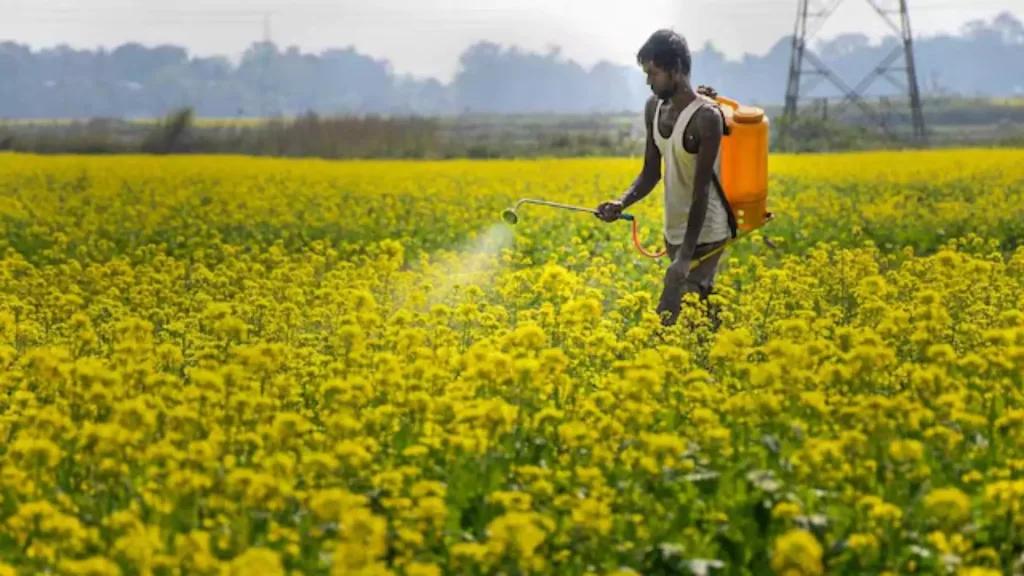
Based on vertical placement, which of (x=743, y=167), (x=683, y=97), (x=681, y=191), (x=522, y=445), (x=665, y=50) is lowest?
(x=522, y=445)

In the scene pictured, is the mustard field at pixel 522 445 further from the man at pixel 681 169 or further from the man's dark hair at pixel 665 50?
the man's dark hair at pixel 665 50

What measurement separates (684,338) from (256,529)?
10.3ft

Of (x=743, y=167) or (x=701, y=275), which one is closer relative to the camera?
(x=743, y=167)

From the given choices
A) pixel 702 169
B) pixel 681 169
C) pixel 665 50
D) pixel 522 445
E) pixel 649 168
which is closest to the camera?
pixel 522 445

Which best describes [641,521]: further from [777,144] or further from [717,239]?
[777,144]

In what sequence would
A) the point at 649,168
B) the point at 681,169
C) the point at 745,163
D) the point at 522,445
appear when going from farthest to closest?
the point at 649,168 < the point at 745,163 < the point at 681,169 < the point at 522,445

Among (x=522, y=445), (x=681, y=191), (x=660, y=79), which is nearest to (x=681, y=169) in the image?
(x=681, y=191)

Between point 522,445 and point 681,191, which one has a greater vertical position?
point 681,191

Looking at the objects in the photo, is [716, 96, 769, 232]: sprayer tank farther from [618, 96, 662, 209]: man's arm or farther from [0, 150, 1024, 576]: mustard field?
[0, 150, 1024, 576]: mustard field

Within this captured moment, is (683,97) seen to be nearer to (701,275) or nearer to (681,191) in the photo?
(681,191)

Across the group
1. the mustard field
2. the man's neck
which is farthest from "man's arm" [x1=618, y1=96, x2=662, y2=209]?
the mustard field

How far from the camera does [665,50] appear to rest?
764cm

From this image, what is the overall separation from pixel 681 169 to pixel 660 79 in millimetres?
512

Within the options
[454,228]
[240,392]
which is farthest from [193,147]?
[240,392]
